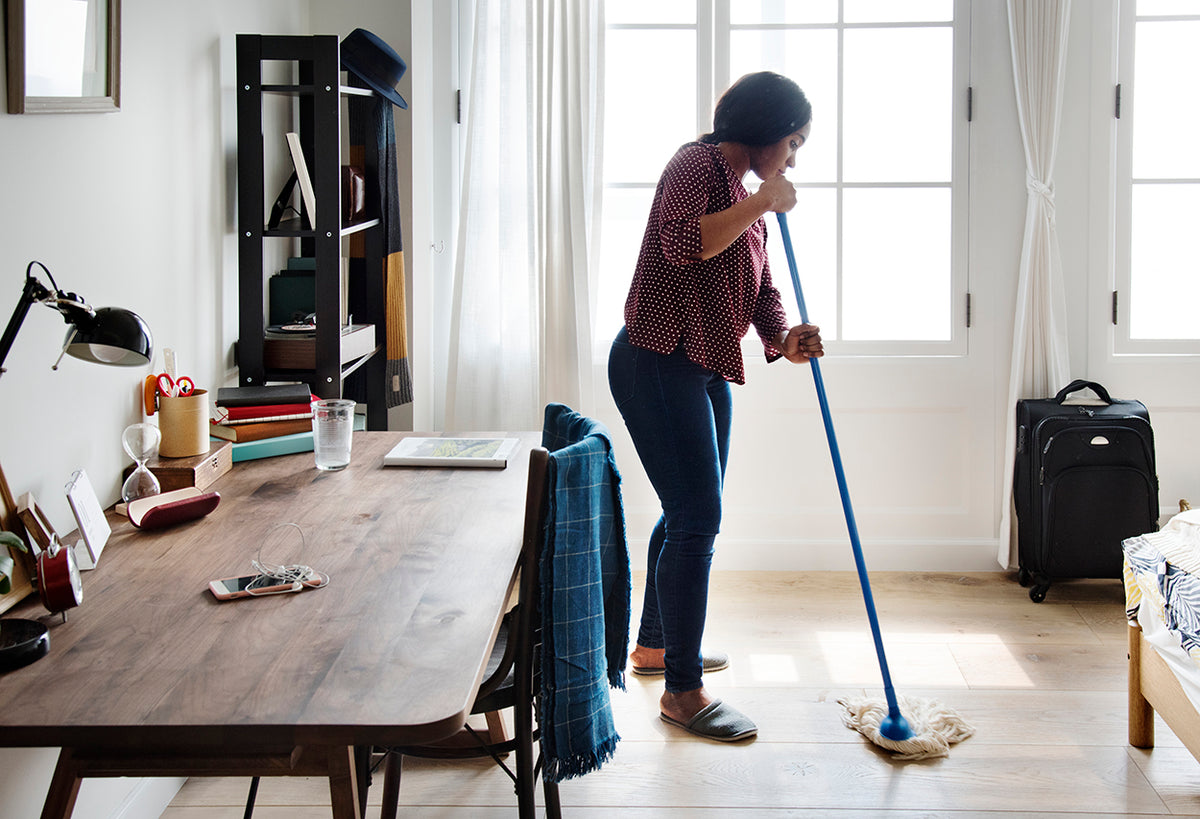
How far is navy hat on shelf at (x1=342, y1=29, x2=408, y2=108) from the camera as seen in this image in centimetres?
281

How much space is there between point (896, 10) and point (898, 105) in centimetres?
29

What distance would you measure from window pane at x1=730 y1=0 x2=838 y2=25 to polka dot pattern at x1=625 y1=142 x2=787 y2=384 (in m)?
1.27

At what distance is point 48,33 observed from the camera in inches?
67.3

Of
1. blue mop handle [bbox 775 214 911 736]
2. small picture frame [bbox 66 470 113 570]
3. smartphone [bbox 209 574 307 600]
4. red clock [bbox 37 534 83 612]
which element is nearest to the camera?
red clock [bbox 37 534 83 612]

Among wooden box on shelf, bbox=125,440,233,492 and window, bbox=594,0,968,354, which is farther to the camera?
window, bbox=594,0,968,354

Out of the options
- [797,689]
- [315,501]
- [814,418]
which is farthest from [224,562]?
[814,418]

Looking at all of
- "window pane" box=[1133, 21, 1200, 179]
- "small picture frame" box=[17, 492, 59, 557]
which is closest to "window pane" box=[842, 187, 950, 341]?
"window pane" box=[1133, 21, 1200, 179]

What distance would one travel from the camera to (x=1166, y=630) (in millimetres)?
2160

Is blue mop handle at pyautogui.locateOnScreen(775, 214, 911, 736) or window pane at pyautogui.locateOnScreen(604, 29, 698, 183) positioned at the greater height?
window pane at pyautogui.locateOnScreen(604, 29, 698, 183)

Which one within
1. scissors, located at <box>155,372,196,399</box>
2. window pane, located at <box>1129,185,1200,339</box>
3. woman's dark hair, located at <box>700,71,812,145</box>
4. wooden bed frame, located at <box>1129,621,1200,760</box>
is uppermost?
woman's dark hair, located at <box>700,71,812,145</box>

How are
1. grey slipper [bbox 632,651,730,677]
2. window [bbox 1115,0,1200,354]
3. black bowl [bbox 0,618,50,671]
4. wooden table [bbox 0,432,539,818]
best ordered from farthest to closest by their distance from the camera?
window [bbox 1115,0,1200,354] → grey slipper [bbox 632,651,730,677] → black bowl [bbox 0,618,50,671] → wooden table [bbox 0,432,539,818]

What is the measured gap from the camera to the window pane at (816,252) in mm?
3506

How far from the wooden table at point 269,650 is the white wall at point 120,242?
0.14 m

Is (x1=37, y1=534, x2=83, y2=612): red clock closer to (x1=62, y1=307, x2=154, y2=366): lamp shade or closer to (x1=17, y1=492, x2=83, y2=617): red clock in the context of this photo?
(x1=17, y1=492, x2=83, y2=617): red clock
